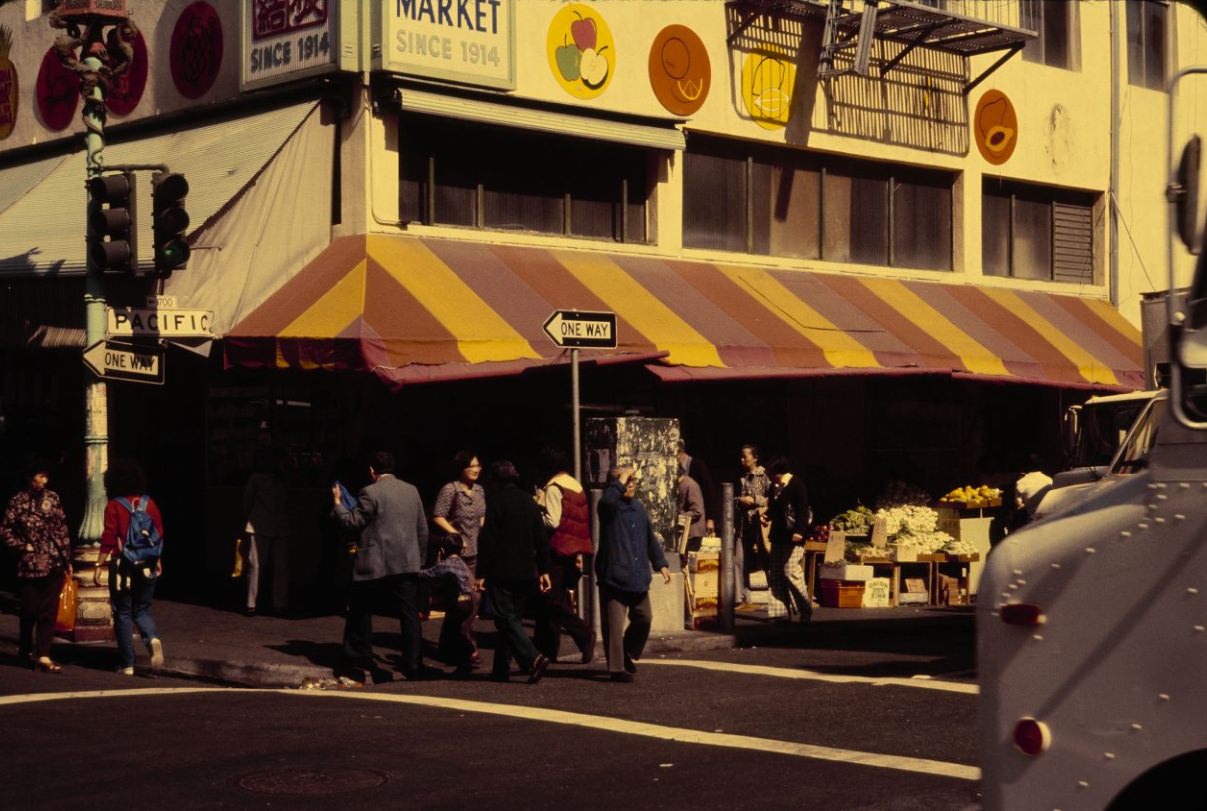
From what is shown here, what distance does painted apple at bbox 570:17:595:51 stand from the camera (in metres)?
20.3

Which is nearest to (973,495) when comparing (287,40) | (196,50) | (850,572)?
(850,572)

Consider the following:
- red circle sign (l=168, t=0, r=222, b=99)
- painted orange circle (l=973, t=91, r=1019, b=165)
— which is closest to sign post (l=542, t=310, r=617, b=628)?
red circle sign (l=168, t=0, r=222, b=99)

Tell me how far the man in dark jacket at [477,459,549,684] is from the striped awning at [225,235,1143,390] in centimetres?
323

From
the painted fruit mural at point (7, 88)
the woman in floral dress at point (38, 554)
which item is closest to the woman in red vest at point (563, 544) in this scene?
the woman in floral dress at point (38, 554)

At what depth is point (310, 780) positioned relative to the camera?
30.3ft

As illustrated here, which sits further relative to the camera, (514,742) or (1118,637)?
(514,742)

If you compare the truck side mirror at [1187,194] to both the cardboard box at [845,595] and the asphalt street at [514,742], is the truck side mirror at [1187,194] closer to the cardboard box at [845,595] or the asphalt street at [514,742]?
the asphalt street at [514,742]

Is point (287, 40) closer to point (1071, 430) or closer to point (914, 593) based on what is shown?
point (1071, 430)

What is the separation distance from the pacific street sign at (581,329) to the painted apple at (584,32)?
5.58m

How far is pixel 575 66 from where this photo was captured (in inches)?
798

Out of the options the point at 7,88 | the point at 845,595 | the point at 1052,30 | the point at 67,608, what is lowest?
the point at 845,595

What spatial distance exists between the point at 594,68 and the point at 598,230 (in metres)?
1.93

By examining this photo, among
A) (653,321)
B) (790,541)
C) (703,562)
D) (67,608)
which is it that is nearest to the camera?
(67,608)

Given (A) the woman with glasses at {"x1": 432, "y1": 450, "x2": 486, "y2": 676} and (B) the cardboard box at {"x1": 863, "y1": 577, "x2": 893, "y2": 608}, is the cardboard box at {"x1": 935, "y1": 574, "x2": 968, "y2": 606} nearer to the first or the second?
(B) the cardboard box at {"x1": 863, "y1": 577, "x2": 893, "y2": 608}
